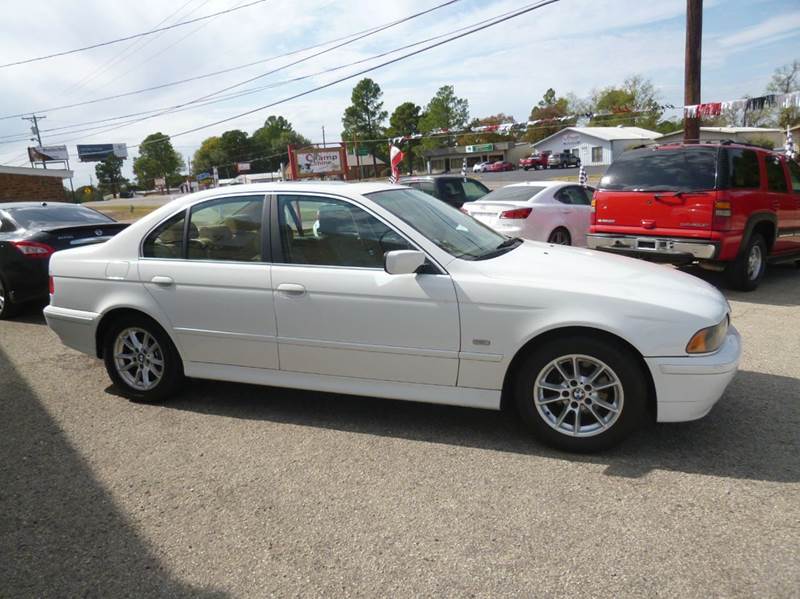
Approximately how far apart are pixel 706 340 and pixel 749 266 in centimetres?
532

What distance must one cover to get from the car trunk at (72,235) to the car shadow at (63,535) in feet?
12.9

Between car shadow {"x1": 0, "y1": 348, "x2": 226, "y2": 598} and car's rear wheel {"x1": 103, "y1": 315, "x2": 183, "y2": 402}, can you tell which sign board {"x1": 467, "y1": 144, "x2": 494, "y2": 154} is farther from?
car shadow {"x1": 0, "y1": 348, "x2": 226, "y2": 598}

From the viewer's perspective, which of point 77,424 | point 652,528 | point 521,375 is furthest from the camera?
point 77,424

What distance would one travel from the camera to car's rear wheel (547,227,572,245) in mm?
10195

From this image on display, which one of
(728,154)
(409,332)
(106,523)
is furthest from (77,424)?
(728,154)

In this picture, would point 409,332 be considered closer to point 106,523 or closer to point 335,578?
point 335,578

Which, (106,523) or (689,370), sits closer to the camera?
(106,523)

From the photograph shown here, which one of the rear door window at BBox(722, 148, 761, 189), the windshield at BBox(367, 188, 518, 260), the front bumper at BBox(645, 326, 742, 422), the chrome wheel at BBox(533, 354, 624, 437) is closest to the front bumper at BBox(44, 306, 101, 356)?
the windshield at BBox(367, 188, 518, 260)

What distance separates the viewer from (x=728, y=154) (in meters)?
7.38

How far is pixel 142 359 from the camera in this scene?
15.0 ft

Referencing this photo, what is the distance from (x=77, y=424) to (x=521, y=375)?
3.14m

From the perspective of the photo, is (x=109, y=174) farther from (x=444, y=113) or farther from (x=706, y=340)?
(x=706, y=340)

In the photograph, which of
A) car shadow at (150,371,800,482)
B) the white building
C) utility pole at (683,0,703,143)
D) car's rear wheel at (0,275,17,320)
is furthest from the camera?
the white building

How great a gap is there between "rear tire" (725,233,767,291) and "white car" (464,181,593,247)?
2971mm
